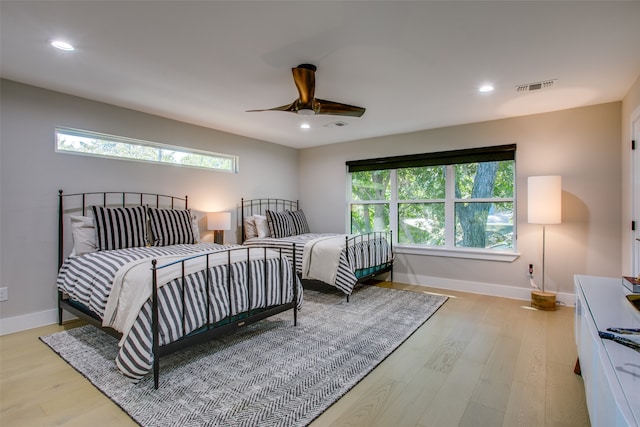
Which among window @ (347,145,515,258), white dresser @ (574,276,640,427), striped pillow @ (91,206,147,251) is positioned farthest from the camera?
window @ (347,145,515,258)

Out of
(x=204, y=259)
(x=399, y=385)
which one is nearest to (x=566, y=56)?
(x=399, y=385)

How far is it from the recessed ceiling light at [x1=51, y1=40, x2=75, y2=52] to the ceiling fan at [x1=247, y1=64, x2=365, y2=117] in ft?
5.45

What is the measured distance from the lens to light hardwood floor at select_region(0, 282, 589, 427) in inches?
73.4

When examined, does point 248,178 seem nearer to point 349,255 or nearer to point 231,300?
point 349,255

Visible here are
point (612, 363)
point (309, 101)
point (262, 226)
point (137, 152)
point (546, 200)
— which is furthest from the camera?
point (262, 226)

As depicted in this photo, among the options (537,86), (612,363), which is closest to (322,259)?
(537,86)

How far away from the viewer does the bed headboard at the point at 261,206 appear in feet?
17.4

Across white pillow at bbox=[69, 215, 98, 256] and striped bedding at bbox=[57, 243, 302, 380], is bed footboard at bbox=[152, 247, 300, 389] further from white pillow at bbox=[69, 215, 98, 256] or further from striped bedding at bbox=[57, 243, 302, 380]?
white pillow at bbox=[69, 215, 98, 256]

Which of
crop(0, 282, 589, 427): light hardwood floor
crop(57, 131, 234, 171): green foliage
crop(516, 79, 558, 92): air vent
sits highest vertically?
crop(516, 79, 558, 92): air vent

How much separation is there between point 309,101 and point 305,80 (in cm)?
20

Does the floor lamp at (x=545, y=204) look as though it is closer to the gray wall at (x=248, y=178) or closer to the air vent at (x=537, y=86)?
the gray wall at (x=248, y=178)

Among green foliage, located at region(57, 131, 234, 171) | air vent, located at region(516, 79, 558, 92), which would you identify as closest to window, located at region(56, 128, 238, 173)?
green foliage, located at region(57, 131, 234, 171)

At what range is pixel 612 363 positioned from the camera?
1.11m

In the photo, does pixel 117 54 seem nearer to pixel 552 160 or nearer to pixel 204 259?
pixel 204 259
